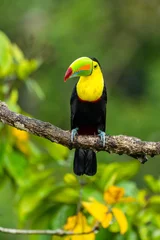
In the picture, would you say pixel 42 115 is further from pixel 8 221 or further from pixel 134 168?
pixel 134 168

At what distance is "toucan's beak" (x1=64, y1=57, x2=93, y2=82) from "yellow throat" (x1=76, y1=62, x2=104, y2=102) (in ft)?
0.17

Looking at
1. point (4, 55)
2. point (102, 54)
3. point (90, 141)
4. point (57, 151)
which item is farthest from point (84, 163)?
point (102, 54)

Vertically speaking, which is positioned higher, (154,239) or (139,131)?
(139,131)

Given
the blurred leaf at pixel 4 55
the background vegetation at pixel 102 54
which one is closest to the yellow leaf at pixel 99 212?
the blurred leaf at pixel 4 55

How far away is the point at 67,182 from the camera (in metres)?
4.45

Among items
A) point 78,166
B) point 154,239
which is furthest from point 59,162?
point 154,239

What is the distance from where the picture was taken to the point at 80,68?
442 cm

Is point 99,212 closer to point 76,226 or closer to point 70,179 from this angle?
point 76,226

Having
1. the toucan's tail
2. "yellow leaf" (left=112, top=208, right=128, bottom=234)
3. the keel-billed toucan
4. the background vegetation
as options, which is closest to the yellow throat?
the keel-billed toucan

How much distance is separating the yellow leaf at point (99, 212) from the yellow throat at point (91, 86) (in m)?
0.79

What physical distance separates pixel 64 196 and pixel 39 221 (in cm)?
24

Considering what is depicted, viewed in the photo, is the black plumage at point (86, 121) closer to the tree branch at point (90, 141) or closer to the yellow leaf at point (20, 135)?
the yellow leaf at point (20, 135)

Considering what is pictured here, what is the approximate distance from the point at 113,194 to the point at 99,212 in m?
0.13

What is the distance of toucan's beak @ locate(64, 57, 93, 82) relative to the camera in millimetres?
4332
